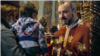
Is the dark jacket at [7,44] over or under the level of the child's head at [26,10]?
under

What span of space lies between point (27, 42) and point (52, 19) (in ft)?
8.38

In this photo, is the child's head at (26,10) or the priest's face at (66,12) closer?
the priest's face at (66,12)

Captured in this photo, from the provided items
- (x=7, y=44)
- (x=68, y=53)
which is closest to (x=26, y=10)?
(x=7, y=44)

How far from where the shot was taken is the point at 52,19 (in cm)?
342

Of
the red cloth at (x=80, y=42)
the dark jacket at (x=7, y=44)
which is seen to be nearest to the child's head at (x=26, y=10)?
the dark jacket at (x=7, y=44)

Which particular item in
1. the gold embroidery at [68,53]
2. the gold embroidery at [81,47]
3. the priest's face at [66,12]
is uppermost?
the priest's face at [66,12]

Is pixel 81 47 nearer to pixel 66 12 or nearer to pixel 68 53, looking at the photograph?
pixel 68 53

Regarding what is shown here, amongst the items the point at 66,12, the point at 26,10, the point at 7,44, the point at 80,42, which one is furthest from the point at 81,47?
the point at 26,10

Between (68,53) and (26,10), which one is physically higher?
(26,10)

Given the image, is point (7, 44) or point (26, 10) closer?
point (7, 44)

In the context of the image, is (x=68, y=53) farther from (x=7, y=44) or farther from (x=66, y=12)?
(x=7, y=44)

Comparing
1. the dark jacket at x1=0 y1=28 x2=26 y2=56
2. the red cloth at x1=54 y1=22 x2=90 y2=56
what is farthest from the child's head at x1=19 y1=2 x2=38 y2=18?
the red cloth at x1=54 y1=22 x2=90 y2=56

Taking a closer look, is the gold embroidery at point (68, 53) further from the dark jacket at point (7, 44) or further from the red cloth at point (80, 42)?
the dark jacket at point (7, 44)

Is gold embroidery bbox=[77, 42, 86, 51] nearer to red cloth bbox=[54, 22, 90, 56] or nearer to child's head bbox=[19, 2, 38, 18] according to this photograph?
red cloth bbox=[54, 22, 90, 56]
